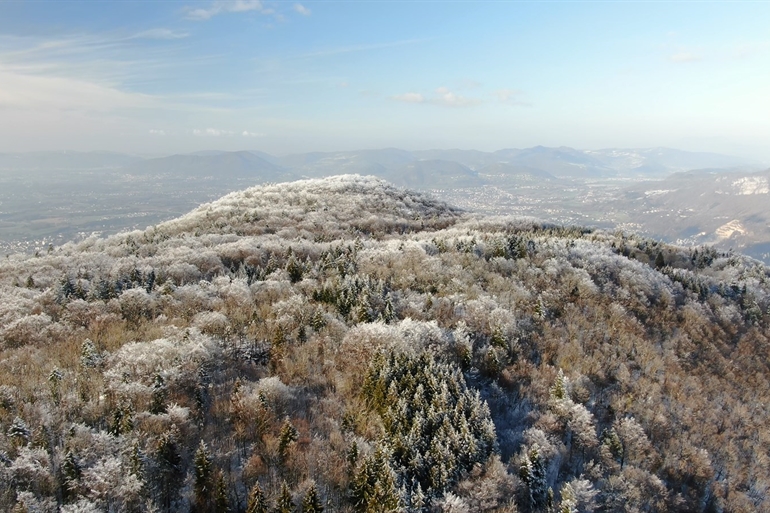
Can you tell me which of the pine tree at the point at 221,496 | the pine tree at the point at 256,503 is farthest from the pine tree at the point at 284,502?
the pine tree at the point at 221,496

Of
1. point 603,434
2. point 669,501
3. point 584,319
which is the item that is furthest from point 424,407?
point 584,319

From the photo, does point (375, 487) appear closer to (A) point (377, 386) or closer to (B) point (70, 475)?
(A) point (377, 386)

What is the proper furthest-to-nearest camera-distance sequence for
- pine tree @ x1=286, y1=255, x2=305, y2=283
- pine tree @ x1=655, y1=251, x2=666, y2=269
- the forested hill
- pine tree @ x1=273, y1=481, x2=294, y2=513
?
pine tree @ x1=655, y1=251, x2=666, y2=269
pine tree @ x1=286, y1=255, x2=305, y2=283
the forested hill
pine tree @ x1=273, y1=481, x2=294, y2=513

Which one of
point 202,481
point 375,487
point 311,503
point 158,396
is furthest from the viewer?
point 158,396

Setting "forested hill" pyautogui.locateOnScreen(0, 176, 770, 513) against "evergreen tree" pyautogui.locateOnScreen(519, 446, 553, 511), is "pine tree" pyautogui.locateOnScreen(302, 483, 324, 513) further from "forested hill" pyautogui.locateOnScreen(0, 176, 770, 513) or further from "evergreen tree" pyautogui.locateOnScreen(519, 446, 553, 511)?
"evergreen tree" pyautogui.locateOnScreen(519, 446, 553, 511)

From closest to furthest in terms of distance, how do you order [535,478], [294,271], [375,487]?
[375,487], [535,478], [294,271]

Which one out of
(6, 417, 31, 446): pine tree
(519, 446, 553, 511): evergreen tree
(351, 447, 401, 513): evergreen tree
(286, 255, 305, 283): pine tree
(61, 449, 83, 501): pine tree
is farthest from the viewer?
(286, 255, 305, 283): pine tree

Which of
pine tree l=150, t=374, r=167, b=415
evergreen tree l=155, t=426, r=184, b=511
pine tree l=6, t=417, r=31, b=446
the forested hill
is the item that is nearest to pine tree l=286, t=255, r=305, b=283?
the forested hill

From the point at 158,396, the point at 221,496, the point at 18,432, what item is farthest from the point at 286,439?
the point at 18,432
